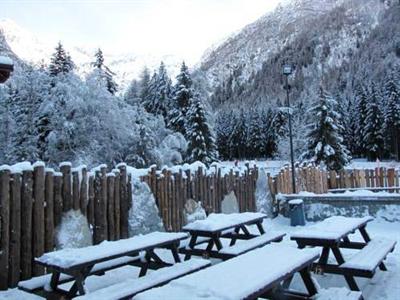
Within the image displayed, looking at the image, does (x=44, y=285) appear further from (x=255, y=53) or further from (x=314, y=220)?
(x=255, y=53)

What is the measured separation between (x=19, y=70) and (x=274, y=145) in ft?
166

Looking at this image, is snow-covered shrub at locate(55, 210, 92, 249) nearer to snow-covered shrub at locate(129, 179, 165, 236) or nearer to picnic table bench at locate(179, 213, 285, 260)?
snow-covered shrub at locate(129, 179, 165, 236)

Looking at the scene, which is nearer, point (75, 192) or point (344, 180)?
Result: point (75, 192)

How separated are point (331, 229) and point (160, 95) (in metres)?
31.5

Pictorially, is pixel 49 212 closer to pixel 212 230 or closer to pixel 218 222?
pixel 212 230

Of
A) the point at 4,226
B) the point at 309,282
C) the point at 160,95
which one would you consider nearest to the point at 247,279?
the point at 309,282

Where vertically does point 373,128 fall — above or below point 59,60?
below

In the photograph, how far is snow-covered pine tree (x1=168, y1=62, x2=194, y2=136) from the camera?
32031 millimetres

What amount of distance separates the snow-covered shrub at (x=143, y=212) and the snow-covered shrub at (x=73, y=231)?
1.09 m

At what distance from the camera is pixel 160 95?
3625 centimetres

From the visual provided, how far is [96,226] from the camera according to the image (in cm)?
685

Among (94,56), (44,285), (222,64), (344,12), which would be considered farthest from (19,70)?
(344,12)

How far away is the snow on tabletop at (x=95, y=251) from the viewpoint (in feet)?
13.9

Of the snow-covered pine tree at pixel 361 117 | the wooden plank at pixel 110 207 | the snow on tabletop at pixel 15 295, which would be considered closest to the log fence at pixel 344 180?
the wooden plank at pixel 110 207
